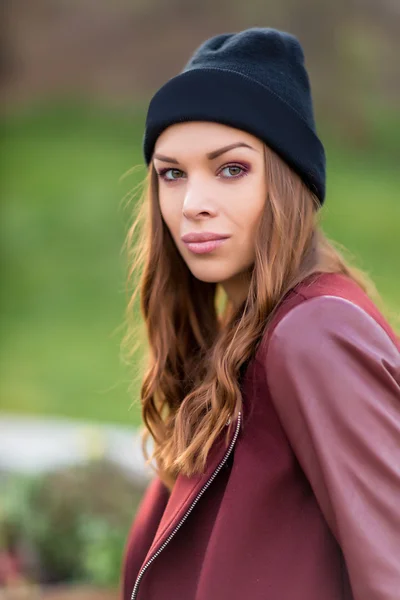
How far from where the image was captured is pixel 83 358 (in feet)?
21.0

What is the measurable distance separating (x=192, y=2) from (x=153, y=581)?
6.61 metres

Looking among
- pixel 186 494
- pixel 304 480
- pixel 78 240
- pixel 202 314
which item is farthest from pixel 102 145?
pixel 304 480

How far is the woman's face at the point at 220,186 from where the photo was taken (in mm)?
1884

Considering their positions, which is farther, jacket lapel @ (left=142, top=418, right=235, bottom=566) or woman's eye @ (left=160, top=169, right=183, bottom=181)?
woman's eye @ (left=160, top=169, right=183, bottom=181)

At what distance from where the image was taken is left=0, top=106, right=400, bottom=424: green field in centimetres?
621

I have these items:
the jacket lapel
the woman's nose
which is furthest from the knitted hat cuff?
the jacket lapel

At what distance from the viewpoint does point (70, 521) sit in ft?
12.2

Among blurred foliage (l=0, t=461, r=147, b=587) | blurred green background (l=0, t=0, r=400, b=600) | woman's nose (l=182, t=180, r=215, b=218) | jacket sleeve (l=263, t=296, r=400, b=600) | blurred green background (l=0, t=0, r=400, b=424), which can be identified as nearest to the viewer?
jacket sleeve (l=263, t=296, r=400, b=600)

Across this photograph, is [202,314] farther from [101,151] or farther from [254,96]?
[101,151]

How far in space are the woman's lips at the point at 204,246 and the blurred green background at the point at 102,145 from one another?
4.27 metres

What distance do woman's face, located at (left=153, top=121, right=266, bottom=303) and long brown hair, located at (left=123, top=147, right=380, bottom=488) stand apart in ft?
0.11

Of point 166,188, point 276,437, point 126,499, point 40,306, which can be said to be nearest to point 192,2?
point 40,306

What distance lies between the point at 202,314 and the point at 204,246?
38 cm

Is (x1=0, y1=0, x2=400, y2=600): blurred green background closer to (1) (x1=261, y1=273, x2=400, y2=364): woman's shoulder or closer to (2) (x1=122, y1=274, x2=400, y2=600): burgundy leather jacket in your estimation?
(2) (x1=122, y1=274, x2=400, y2=600): burgundy leather jacket
